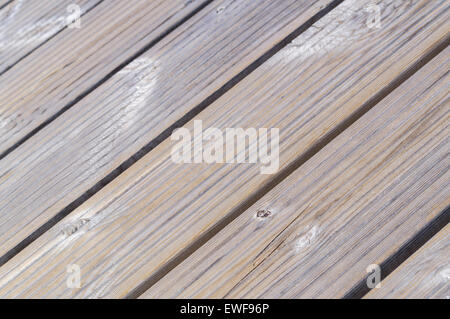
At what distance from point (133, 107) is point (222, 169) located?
0.34 m

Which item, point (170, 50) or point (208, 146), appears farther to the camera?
point (170, 50)

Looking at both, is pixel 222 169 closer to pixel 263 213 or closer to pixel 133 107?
pixel 263 213

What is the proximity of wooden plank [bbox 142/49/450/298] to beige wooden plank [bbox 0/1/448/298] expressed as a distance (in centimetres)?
6

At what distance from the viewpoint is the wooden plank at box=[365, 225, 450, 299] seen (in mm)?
1136

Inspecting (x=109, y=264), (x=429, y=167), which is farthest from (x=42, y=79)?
(x=429, y=167)

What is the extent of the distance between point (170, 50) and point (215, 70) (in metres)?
0.17

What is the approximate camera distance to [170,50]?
1.69 m

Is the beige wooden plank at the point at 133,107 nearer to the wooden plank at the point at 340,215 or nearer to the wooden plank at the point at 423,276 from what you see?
the wooden plank at the point at 340,215

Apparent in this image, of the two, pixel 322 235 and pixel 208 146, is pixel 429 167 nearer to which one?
pixel 322 235

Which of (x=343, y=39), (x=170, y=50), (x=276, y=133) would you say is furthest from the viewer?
(x=170, y=50)

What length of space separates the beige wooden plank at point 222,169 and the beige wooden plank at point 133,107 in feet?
0.21

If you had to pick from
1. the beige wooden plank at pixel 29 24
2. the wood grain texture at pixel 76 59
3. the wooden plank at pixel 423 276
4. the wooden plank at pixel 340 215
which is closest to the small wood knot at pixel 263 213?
the wooden plank at pixel 340 215

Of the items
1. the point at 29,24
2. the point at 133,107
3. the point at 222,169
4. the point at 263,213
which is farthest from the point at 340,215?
the point at 29,24

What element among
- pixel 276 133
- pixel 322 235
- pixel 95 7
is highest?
pixel 95 7
